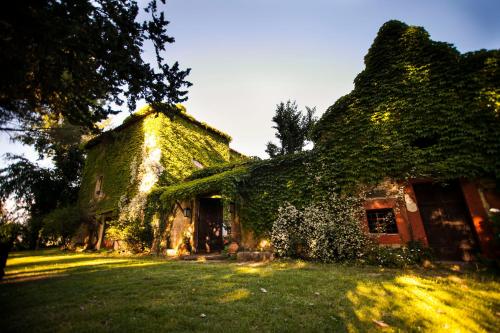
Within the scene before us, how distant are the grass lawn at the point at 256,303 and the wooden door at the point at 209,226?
727cm

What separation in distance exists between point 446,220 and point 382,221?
72.6 inches

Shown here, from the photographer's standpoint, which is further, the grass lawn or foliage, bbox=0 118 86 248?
foliage, bbox=0 118 86 248

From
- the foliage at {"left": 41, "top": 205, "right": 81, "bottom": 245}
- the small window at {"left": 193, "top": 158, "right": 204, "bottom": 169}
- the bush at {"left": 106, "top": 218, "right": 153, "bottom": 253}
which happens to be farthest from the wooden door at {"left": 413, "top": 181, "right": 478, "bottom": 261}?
the foliage at {"left": 41, "top": 205, "right": 81, "bottom": 245}

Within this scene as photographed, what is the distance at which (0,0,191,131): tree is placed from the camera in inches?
123

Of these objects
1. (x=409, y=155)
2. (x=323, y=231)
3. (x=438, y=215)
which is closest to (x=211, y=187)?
(x=323, y=231)

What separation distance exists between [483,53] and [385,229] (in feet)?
21.1

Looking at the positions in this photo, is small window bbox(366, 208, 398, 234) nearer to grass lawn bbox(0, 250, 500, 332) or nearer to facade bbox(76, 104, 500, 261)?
facade bbox(76, 104, 500, 261)

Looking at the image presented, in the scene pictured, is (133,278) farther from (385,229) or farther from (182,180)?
(182,180)

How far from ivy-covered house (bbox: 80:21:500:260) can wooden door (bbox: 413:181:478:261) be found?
0.03 m

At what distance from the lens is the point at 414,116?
780 centimetres

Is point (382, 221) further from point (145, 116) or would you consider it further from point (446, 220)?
point (145, 116)

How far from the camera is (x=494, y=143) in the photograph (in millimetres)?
6445

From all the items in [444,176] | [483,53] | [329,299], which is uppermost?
[483,53]

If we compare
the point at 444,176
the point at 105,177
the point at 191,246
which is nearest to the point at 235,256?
the point at 191,246
